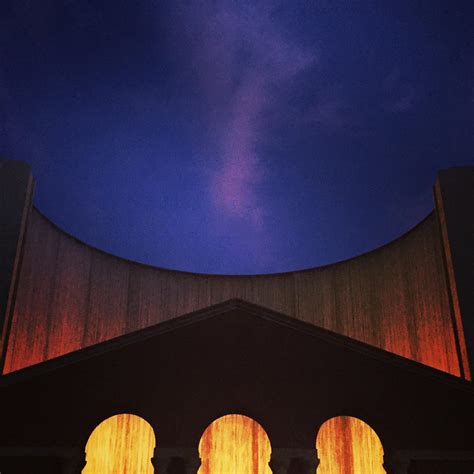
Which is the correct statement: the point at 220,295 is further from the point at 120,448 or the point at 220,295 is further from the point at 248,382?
the point at 248,382

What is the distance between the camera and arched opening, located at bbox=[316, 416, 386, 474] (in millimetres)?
14705

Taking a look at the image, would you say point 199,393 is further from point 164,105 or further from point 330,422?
point 164,105

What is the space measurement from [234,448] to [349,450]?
3042 mm

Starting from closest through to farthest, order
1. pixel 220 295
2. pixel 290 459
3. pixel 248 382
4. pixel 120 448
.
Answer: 1. pixel 290 459
2. pixel 248 382
3. pixel 120 448
4. pixel 220 295

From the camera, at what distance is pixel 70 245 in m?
18.0

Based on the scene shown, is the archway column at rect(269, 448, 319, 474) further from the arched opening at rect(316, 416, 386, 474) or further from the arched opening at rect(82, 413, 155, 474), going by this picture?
the arched opening at rect(82, 413, 155, 474)

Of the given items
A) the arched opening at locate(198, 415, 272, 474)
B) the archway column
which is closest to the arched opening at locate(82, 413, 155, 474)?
the arched opening at locate(198, 415, 272, 474)

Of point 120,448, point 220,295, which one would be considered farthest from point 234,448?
point 220,295

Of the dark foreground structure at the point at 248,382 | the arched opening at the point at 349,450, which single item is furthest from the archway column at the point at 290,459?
the arched opening at the point at 349,450

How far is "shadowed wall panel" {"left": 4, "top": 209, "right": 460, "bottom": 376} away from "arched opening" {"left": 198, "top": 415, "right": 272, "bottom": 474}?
16.3ft

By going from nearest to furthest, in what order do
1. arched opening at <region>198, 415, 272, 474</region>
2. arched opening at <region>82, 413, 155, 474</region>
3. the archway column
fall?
the archway column
arched opening at <region>198, 415, 272, 474</region>
arched opening at <region>82, 413, 155, 474</region>

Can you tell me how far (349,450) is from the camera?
49.3 feet

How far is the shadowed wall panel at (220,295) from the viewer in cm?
1542

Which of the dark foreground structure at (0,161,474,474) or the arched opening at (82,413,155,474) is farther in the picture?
the arched opening at (82,413,155,474)
